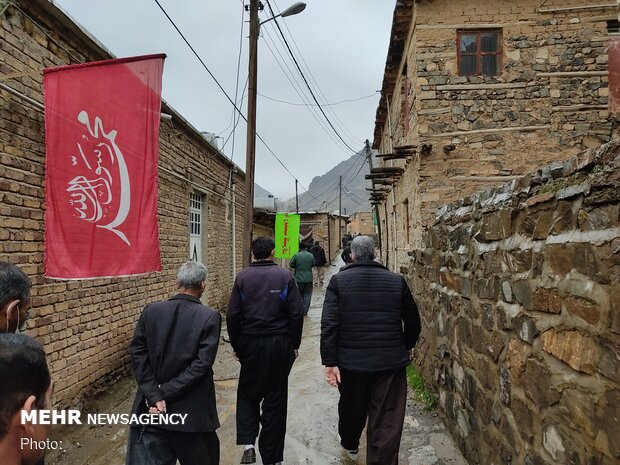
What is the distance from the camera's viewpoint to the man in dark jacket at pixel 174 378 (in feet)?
8.06

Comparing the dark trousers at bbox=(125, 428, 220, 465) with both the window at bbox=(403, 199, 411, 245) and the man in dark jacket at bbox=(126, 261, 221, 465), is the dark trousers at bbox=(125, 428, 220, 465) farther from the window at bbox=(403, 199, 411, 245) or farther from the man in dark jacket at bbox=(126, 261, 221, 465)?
the window at bbox=(403, 199, 411, 245)

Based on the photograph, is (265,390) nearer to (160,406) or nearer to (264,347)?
(264,347)

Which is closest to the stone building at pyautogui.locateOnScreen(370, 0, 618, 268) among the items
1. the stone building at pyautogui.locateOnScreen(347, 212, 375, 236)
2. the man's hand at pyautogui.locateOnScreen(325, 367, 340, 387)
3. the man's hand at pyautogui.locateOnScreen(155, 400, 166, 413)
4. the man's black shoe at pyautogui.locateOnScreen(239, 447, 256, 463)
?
the man's hand at pyautogui.locateOnScreen(325, 367, 340, 387)

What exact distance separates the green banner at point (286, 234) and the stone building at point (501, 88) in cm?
446

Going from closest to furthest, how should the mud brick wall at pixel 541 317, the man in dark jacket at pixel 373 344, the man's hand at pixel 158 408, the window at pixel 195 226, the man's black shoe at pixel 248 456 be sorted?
the mud brick wall at pixel 541 317 → the man's hand at pixel 158 408 → the man in dark jacket at pixel 373 344 → the man's black shoe at pixel 248 456 → the window at pixel 195 226

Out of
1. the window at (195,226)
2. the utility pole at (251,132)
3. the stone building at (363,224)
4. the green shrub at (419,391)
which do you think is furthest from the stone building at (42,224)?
the stone building at (363,224)

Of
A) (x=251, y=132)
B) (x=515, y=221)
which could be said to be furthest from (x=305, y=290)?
(x=515, y=221)

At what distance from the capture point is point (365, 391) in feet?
10.2

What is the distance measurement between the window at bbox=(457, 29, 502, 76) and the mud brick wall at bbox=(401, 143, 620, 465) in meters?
5.14

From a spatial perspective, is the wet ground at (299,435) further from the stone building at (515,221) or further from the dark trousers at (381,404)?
the dark trousers at (381,404)

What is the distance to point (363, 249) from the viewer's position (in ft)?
10.5

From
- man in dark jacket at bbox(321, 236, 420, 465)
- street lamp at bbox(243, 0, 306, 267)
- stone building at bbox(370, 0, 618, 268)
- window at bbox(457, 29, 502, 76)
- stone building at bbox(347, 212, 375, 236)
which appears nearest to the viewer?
man in dark jacket at bbox(321, 236, 420, 465)

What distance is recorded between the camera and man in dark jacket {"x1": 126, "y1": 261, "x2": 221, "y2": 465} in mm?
2457

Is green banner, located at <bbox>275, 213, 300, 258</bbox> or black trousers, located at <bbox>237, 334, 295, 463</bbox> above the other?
green banner, located at <bbox>275, 213, 300, 258</bbox>
